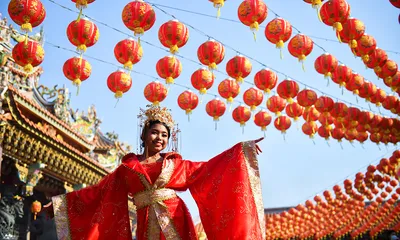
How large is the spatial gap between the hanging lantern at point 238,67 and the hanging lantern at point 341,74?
5.40ft

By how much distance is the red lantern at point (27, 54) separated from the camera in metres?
5.56

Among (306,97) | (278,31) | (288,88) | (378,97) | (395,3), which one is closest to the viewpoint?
(395,3)

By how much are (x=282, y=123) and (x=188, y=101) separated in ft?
8.06

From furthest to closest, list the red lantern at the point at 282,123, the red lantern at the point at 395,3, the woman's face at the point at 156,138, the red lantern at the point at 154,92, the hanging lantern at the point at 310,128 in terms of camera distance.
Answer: the hanging lantern at the point at 310,128 → the red lantern at the point at 282,123 → the red lantern at the point at 154,92 → the red lantern at the point at 395,3 → the woman's face at the point at 156,138

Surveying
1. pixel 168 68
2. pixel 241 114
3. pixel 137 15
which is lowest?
pixel 241 114

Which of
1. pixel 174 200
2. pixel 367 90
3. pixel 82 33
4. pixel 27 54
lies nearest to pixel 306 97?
pixel 367 90

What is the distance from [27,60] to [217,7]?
2535 mm

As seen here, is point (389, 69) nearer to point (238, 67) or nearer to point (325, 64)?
point (325, 64)

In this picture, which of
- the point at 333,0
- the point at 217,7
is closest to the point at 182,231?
the point at 217,7

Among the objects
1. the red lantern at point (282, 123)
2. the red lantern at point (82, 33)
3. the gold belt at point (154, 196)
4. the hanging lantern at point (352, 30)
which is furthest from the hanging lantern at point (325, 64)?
the gold belt at point (154, 196)

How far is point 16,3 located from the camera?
5059 mm

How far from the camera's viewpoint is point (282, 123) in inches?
360

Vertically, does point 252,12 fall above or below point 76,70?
above

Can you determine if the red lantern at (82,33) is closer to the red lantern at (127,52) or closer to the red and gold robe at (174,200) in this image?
the red lantern at (127,52)
